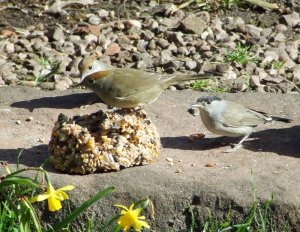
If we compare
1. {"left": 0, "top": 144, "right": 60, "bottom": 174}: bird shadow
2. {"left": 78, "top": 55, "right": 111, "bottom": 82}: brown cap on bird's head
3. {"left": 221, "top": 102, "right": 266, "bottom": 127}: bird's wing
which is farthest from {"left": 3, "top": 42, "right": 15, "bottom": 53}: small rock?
{"left": 221, "top": 102, "right": 266, "bottom": 127}: bird's wing

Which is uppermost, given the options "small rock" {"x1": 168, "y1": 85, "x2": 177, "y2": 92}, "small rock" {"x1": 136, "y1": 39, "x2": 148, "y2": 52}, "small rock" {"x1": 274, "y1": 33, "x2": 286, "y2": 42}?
"small rock" {"x1": 274, "y1": 33, "x2": 286, "y2": 42}

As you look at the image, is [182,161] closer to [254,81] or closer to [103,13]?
[254,81]

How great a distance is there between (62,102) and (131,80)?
0.72m

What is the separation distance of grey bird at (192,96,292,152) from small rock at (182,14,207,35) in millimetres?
2705

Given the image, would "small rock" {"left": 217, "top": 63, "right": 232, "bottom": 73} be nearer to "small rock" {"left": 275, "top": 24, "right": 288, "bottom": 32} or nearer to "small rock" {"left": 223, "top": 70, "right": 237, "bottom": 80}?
"small rock" {"left": 223, "top": 70, "right": 237, "bottom": 80}

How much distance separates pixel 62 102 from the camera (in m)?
8.10

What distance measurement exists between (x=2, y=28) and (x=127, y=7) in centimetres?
158

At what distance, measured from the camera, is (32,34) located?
9.86m

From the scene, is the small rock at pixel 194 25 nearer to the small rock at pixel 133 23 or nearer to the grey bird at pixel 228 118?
the small rock at pixel 133 23

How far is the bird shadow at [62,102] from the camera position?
788cm

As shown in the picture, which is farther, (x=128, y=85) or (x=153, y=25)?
(x=153, y=25)

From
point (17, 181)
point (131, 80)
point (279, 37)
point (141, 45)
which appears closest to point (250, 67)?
point (279, 37)

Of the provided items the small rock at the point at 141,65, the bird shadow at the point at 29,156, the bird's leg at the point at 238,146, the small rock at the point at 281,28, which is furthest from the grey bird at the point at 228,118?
the small rock at the point at 281,28

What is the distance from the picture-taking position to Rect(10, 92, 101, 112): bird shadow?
788 cm
